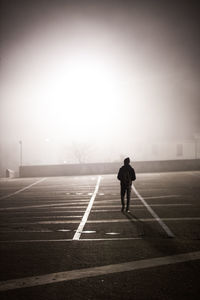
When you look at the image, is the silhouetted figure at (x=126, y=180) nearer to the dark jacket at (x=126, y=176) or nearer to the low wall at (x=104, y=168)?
the dark jacket at (x=126, y=176)

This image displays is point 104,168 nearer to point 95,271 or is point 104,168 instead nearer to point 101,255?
point 101,255

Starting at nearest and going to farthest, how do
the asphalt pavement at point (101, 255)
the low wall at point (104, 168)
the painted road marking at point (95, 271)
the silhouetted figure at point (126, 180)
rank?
1. the asphalt pavement at point (101, 255)
2. the painted road marking at point (95, 271)
3. the silhouetted figure at point (126, 180)
4. the low wall at point (104, 168)

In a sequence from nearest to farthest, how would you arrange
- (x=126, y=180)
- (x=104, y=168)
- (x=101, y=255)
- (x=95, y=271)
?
1. (x=95, y=271)
2. (x=101, y=255)
3. (x=126, y=180)
4. (x=104, y=168)

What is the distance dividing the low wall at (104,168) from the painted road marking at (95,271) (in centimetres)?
3634

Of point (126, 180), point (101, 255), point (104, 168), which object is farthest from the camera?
point (104, 168)

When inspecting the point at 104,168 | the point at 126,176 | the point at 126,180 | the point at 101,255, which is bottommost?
the point at 104,168

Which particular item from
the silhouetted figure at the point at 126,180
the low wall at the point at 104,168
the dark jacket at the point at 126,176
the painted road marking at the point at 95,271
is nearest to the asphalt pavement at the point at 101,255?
the painted road marking at the point at 95,271

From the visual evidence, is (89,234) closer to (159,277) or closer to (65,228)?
(65,228)

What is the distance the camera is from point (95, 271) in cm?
555

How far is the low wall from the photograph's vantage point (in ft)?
140

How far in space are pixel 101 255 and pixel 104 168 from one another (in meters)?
37.3

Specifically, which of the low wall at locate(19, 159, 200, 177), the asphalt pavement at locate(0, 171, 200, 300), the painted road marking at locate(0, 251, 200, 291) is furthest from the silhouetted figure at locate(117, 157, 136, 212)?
the low wall at locate(19, 159, 200, 177)

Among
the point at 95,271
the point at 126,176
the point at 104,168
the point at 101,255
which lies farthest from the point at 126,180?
the point at 104,168

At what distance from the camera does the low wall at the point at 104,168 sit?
42594 millimetres
